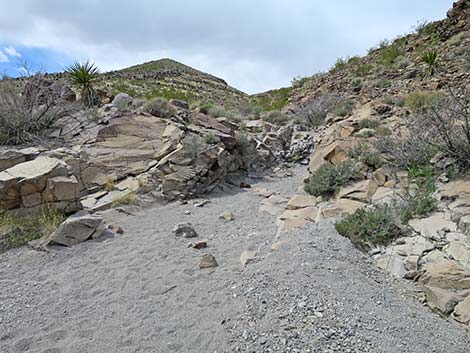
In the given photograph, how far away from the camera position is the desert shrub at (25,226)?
16.6ft

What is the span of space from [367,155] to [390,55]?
48.1 ft

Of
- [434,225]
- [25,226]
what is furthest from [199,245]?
[434,225]

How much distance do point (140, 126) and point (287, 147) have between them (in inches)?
234

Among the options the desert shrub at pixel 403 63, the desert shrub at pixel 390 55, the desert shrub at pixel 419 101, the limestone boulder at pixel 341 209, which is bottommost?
the limestone boulder at pixel 341 209

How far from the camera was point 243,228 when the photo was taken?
5629 mm

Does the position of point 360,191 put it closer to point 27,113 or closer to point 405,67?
point 27,113

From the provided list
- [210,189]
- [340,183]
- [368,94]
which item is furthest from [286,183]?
[368,94]

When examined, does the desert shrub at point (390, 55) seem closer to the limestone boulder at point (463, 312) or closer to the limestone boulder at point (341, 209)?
the limestone boulder at point (341, 209)

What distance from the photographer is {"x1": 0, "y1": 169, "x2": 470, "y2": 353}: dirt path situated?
2547 millimetres

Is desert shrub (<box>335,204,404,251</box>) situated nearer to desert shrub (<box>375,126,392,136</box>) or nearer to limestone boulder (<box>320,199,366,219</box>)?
limestone boulder (<box>320,199,366,219</box>)

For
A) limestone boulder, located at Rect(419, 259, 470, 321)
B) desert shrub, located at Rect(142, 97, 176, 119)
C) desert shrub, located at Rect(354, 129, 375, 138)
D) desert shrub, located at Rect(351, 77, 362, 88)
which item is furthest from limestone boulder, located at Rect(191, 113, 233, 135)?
desert shrub, located at Rect(351, 77, 362, 88)

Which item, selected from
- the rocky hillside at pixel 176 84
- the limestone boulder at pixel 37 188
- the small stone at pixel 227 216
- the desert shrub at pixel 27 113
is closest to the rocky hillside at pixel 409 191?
the small stone at pixel 227 216

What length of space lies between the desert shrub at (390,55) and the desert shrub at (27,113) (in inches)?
611

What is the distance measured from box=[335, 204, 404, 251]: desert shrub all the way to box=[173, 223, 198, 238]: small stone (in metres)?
2.32
